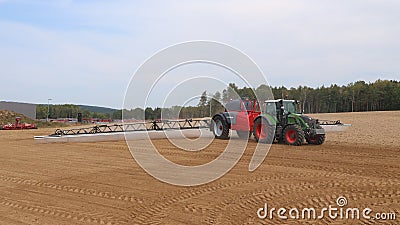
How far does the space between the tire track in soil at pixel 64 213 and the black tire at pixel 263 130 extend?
9822 mm

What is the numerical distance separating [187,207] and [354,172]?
4.39m

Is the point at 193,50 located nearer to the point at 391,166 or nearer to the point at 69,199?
the point at 69,199

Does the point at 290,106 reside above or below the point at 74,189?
above

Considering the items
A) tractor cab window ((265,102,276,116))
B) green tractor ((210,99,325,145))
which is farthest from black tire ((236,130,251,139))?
tractor cab window ((265,102,276,116))

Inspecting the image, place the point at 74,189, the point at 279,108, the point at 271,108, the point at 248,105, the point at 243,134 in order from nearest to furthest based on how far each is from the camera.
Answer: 1. the point at 74,189
2. the point at 279,108
3. the point at 271,108
4. the point at 248,105
5. the point at 243,134

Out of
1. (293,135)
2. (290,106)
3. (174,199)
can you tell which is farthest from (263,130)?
(174,199)

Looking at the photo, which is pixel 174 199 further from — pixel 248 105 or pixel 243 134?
pixel 243 134

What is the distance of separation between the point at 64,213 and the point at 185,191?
213 cm

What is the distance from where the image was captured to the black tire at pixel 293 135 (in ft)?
Result: 44.3

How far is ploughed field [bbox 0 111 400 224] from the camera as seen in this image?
5301mm

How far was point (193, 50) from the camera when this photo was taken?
25.8ft

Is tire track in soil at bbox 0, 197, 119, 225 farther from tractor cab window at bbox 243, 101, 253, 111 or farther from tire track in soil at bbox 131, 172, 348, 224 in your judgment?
tractor cab window at bbox 243, 101, 253, 111

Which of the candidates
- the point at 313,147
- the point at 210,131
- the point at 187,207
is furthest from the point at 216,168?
the point at 210,131

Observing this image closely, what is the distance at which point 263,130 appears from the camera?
576 inches
